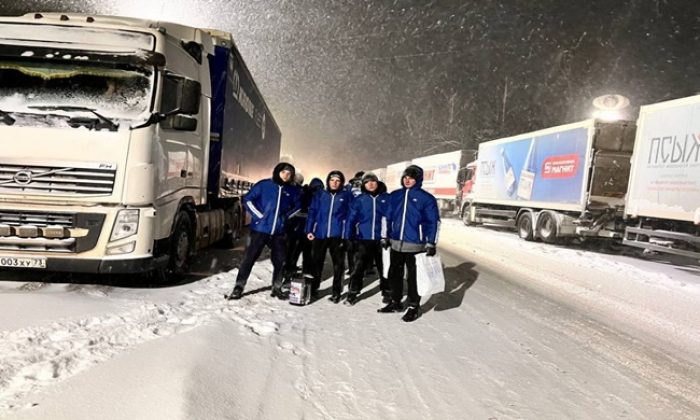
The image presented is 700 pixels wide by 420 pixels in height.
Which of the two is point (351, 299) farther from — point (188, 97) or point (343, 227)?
point (188, 97)

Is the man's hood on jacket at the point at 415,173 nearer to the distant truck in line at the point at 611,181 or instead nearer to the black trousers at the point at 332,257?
the black trousers at the point at 332,257

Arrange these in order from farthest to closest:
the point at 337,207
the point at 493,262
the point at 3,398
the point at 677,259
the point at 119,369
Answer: the point at 677,259 → the point at 493,262 → the point at 337,207 → the point at 119,369 → the point at 3,398

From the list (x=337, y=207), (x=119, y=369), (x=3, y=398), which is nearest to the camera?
(x=3, y=398)

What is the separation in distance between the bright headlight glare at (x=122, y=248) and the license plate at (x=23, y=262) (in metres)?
0.64

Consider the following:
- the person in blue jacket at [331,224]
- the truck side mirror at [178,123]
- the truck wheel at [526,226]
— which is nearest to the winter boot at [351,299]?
the person in blue jacket at [331,224]

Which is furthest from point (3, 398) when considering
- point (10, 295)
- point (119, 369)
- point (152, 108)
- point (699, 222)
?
point (699, 222)

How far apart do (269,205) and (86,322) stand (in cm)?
222

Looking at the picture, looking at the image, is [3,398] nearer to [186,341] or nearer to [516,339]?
[186,341]

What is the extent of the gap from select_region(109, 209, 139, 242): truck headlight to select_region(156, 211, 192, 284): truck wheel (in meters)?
0.73

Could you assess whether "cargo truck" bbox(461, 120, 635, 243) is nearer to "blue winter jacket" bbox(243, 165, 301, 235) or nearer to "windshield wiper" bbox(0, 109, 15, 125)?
"blue winter jacket" bbox(243, 165, 301, 235)

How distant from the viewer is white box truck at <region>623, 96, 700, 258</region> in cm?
954

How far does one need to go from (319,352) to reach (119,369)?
1520 mm

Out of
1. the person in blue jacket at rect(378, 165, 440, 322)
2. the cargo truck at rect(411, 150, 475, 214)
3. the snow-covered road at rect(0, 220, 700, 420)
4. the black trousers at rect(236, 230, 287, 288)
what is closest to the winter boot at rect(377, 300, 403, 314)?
the snow-covered road at rect(0, 220, 700, 420)

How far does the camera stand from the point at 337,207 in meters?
5.51
